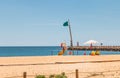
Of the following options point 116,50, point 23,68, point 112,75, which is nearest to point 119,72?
point 112,75

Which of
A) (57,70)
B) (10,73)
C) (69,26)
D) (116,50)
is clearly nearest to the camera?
(10,73)

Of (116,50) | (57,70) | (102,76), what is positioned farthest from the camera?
(116,50)

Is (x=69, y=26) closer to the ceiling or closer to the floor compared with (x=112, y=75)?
closer to the ceiling

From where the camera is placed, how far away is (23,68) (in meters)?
23.2

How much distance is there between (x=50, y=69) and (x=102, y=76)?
4.75 metres

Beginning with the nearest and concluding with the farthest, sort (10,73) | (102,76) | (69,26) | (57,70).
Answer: (102,76), (10,73), (57,70), (69,26)

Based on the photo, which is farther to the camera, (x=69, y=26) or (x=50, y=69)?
(x=69, y=26)

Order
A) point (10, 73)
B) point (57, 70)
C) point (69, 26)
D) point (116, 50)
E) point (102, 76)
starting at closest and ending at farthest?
point (102, 76), point (10, 73), point (57, 70), point (69, 26), point (116, 50)

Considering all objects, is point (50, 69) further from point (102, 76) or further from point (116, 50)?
point (116, 50)

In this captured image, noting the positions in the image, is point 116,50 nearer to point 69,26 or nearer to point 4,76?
point 69,26

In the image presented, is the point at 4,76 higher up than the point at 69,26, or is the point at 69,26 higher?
the point at 69,26

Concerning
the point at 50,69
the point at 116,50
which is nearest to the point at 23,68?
the point at 50,69

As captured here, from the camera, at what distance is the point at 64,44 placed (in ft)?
145

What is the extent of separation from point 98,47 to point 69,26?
4873 centimetres
